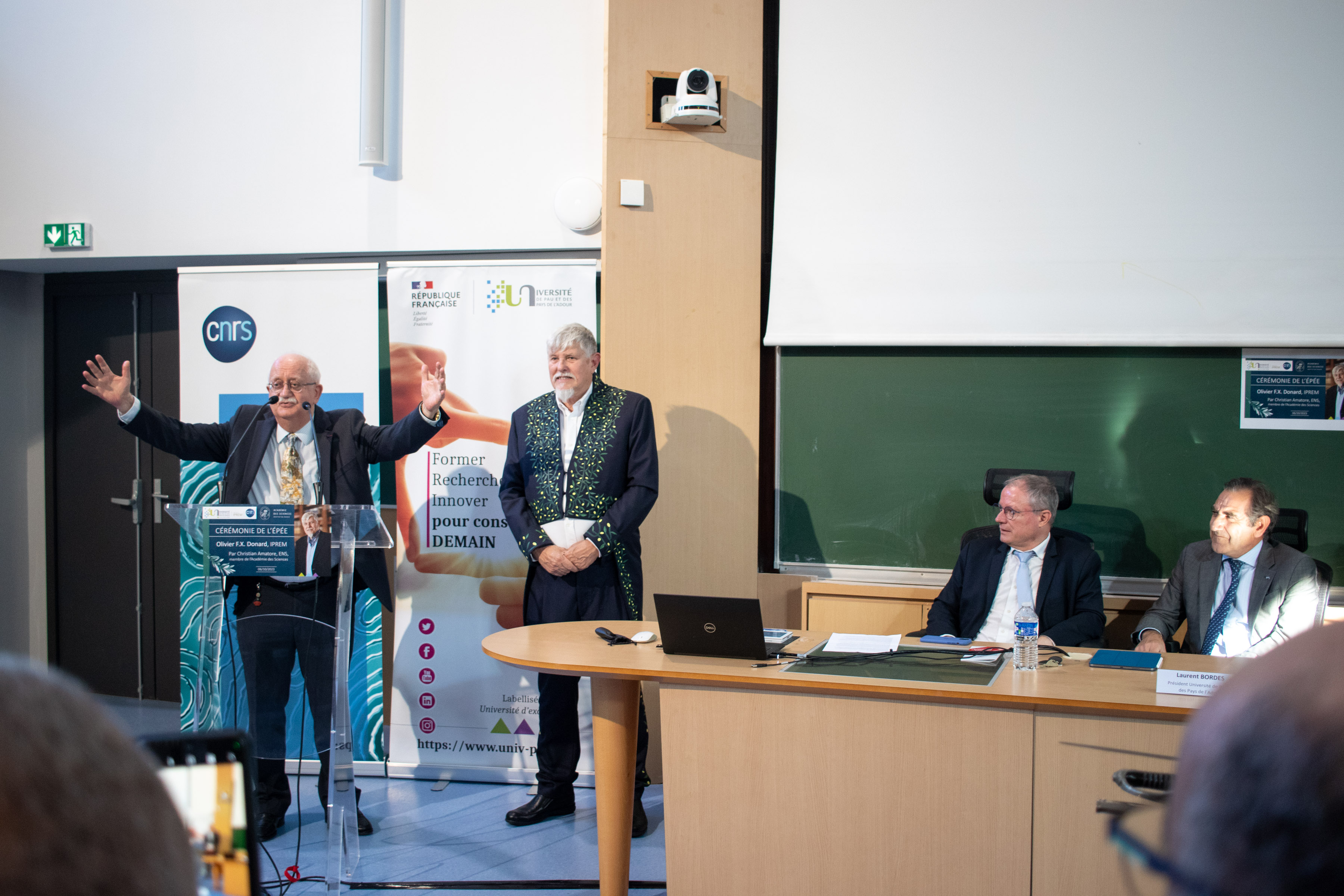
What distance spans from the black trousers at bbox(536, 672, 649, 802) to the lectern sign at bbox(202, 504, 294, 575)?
1118 millimetres

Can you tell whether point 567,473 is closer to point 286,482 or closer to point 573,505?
point 573,505

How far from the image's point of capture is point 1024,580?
3.48m

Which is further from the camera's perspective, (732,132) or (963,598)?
(732,132)

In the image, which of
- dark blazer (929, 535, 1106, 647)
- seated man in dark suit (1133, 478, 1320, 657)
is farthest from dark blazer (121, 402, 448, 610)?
seated man in dark suit (1133, 478, 1320, 657)

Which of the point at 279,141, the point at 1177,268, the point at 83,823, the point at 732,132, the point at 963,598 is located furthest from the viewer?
the point at 279,141

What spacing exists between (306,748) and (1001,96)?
365 cm

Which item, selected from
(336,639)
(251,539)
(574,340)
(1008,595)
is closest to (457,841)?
(336,639)

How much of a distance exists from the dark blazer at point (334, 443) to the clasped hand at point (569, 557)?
57 centimetres

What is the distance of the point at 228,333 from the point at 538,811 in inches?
97.7

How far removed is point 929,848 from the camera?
2.39 m

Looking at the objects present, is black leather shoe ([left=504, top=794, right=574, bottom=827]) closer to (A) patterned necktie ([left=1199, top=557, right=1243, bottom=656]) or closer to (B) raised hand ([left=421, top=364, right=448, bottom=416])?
(B) raised hand ([left=421, top=364, right=448, bottom=416])

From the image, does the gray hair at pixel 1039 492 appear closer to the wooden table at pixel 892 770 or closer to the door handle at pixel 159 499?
the wooden table at pixel 892 770

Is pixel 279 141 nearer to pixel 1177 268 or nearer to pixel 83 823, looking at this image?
pixel 1177 268

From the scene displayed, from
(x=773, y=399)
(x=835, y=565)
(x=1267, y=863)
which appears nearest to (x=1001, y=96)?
(x=773, y=399)
